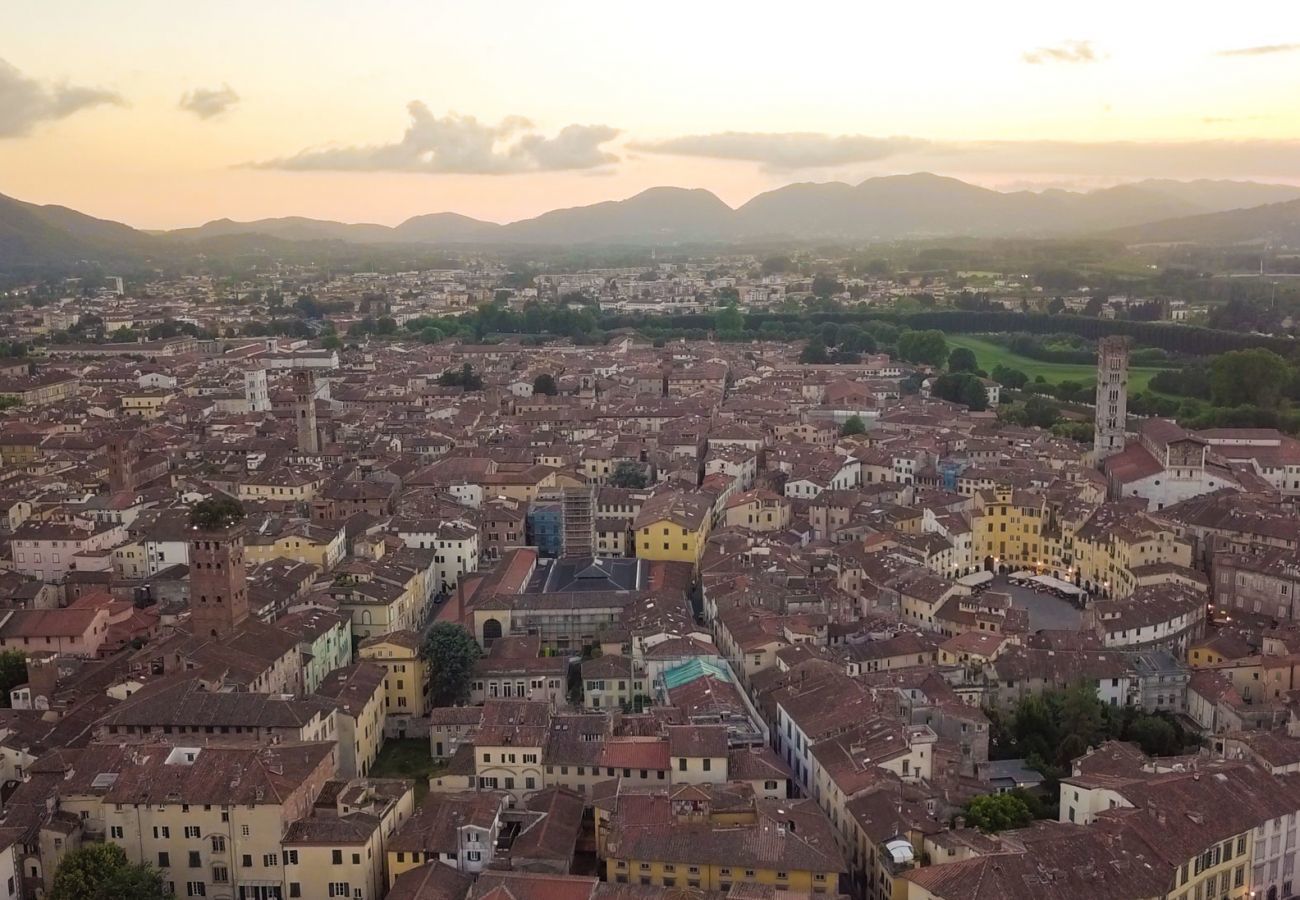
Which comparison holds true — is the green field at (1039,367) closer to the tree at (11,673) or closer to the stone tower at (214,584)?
the stone tower at (214,584)

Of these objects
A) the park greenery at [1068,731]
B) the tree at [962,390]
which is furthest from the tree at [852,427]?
the park greenery at [1068,731]

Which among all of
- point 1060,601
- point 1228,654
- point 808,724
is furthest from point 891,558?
point 808,724

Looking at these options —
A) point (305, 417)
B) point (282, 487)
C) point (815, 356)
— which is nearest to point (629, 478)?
point (282, 487)

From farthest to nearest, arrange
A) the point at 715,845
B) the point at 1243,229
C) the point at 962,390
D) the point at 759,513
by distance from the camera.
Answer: the point at 1243,229
the point at 962,390
the point at 759,513
the point at 715,845

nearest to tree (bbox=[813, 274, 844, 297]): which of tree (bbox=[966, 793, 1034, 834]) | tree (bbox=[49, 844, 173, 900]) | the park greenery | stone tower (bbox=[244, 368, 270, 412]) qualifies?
stone tower (bbox=[244, 368, 270, 412])

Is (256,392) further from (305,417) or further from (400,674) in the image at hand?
(400,674)

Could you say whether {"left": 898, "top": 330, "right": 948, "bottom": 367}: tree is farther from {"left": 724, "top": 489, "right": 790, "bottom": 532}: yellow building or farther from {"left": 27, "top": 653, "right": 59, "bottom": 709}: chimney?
{"left": 27, "top": 653, "right": 59, "bottom": 709}: chimney
